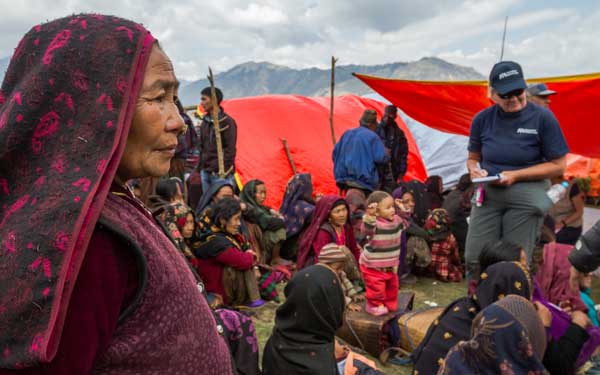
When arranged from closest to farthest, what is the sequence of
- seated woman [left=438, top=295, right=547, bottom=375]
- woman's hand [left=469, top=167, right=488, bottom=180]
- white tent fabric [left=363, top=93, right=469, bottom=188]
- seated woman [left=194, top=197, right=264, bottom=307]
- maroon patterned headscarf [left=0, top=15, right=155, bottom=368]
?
1. maroon patterned headscarf [left=0, top=15, right=155, bottom=368]
2. seated woman [left=438, top=295, right=547, bottom=375]
3. woman's hand [left=469, top=167, right=488, bottom=180]
4. seated woman [left=194, top=197, right=264, bottom=307]
5. white tent fabric [left=363, top=93, right=469, bottom=188]

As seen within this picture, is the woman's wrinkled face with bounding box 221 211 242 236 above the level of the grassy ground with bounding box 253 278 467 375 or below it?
above

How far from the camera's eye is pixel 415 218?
19.4 ft

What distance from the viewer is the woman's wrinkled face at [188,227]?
13.5 ft

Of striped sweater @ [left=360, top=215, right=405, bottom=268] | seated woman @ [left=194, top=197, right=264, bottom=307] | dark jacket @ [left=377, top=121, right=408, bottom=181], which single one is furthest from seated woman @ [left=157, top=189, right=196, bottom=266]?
dark jacket @ [left=377, top=121, right=408, bottom=181]

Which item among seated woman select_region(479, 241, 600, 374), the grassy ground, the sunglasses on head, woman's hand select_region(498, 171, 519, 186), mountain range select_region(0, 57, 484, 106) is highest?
mountain range select_region(0, 57, 484, 106)

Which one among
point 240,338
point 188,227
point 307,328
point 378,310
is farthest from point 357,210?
point 240,338

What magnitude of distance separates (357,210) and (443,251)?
1.11 metres

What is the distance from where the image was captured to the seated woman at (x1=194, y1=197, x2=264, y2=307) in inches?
164

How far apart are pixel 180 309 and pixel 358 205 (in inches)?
190

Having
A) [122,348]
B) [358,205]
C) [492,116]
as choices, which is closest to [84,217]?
[122,348]

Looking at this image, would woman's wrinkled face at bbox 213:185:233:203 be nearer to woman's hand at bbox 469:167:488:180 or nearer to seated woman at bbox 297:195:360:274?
seated woman at bbox 297:195:360:274

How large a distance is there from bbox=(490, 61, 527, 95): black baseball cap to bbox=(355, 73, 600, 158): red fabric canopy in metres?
1.94

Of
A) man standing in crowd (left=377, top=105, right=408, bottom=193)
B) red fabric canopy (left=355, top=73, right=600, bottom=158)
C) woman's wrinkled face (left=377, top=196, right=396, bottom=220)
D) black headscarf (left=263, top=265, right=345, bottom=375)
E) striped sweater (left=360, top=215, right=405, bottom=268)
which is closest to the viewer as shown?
black headscarf (left=263, top=265, right=345, bottom=375)

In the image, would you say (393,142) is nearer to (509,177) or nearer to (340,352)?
(509,177)
